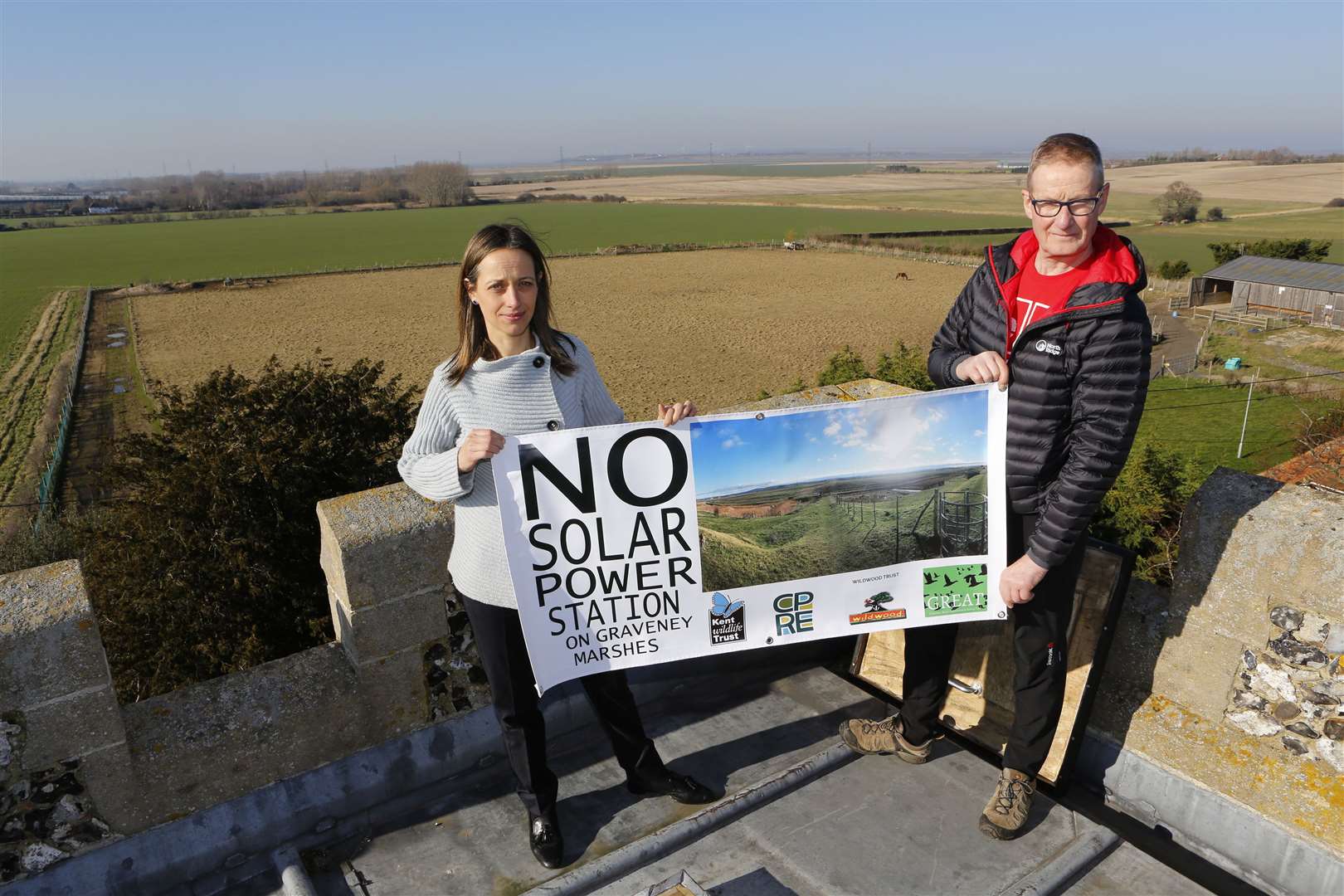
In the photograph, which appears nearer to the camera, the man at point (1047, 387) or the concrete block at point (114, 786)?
the man at point (1047, 387)

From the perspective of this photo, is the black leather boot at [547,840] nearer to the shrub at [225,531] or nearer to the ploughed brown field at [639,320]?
the shrub at [225,531]

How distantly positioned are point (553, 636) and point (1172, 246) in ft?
277

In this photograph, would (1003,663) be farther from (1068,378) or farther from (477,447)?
(477,447)

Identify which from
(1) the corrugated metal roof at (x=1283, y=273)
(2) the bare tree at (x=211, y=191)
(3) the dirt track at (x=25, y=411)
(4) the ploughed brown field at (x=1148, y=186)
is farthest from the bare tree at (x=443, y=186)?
(1) the corrugated metal roof at (x=1283, y=273)

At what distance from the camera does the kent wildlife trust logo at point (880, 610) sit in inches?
151

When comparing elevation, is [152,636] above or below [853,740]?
below

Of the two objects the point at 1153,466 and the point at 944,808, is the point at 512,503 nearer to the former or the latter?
the point at 944,808

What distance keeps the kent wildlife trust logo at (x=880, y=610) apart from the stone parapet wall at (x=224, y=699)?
178cm

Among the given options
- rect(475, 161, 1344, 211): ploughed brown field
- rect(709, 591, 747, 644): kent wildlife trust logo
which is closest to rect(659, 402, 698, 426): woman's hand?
rect(709, 591, 747, 644): kent wildlife trust logo

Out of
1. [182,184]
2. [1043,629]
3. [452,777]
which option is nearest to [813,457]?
[1043,629]

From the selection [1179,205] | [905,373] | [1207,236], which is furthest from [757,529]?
[1179,205]

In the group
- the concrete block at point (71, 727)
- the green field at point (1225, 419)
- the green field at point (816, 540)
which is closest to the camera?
the concrete block at point (71, 727)

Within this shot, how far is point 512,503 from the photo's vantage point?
3.36m

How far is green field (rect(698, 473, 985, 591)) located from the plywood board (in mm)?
679
